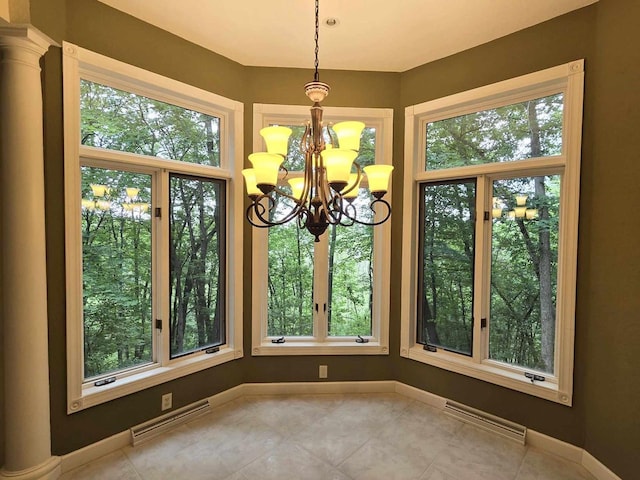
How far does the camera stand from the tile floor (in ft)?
6.92

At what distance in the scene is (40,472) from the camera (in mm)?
1936

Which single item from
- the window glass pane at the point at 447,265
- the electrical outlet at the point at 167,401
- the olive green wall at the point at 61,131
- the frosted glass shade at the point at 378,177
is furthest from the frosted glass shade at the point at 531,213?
the electrical outlet at the point at 167,401

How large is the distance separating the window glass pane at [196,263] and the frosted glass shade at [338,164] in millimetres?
1805

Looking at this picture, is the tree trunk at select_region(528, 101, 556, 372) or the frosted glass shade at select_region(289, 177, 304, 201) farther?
the tree trunk at select_region(528, 101, 556, 372)

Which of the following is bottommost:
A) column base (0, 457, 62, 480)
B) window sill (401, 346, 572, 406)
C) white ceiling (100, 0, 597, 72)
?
column base (0, 457, 62, 480)

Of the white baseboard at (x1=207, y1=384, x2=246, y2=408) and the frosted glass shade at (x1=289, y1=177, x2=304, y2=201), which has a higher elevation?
the frosted glass shade at (x1=289, y1=177, x2=304, y2=201)

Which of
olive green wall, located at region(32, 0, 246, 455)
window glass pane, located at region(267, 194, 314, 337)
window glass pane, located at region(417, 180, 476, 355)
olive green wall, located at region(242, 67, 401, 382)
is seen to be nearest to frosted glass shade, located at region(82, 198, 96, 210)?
olive green wall, located at region(32, 0, 246, 455)

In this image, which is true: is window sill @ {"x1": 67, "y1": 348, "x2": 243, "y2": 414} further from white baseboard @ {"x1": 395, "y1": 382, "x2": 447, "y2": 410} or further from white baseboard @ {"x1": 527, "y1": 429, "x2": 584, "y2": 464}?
white baseboard @ {"x1": 527, "y1": 429, "x2": 584, "y2": 464}

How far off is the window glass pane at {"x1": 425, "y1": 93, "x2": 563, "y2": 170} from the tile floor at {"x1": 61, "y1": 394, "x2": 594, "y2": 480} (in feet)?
7.25

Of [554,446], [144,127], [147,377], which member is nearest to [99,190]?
[144,127]

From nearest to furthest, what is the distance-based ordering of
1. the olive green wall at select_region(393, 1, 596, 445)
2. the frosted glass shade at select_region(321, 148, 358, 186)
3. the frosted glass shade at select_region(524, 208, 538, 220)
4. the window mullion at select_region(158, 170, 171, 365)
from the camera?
the frosted glass shade at select_region(321, 148, 358, 186), the olive green wall at select_region(393, 1, 596, 445), the frosted glass shade at select_region(524, 208, 538, 220), the window mullion at select_region(158, 170, 171, 365)

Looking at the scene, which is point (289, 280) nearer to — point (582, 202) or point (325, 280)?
point (325, 280)

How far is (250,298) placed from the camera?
10.1 feet

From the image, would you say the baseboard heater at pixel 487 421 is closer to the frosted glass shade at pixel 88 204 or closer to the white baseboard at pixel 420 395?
the white baseboard at pixel 420 395
